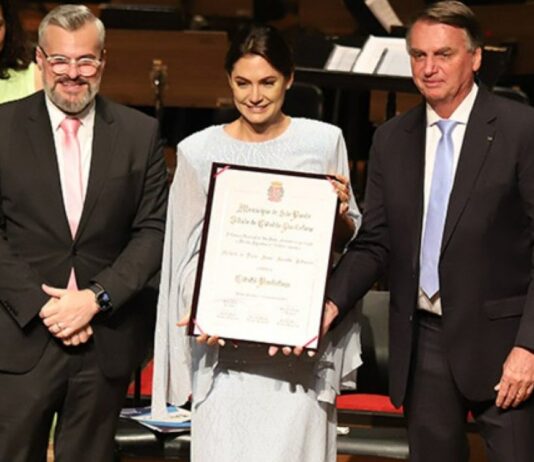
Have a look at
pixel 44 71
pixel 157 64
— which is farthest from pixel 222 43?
pixel 44 71

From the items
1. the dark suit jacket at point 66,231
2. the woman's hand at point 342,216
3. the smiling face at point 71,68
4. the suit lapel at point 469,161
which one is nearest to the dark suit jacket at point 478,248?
the suit lapel at point 469,161

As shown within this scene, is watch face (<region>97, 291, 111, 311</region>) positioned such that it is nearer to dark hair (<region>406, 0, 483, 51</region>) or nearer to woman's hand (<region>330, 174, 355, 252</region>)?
woman's hand (<region>330, 174, 355, 252</region>)

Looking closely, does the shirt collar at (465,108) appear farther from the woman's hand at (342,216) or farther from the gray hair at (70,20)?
the gray hair at (70,20)

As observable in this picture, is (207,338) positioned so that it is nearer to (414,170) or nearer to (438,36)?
(414,170)

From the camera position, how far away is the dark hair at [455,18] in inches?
142

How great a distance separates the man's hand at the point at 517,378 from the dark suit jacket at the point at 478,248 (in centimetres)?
4

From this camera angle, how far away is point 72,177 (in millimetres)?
3762

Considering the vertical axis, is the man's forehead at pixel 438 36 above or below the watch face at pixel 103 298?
above

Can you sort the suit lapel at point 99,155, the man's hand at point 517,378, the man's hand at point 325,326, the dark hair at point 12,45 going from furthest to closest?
the dark hair at point 12,45 → the suit lapel at point 99,155 → the man's hand at point 325,326 → the man's hand at point 517,378

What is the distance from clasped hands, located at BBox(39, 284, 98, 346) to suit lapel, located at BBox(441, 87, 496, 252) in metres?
1.10

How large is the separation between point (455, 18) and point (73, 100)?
3.92 feet

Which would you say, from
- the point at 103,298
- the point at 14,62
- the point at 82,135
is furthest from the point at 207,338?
the point at 14,62

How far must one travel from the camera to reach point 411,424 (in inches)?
148

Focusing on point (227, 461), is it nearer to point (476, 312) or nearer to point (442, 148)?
point (476, 312)
